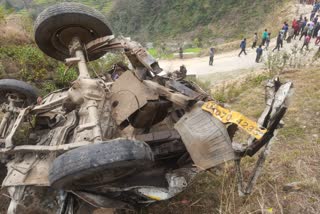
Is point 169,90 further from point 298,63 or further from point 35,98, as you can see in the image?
point 298,63

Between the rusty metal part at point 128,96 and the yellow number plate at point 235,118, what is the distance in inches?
26.3

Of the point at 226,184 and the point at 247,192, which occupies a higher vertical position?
the point at 247,192

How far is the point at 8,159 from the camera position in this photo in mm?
3566

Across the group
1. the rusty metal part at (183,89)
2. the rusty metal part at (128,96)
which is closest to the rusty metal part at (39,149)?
the rusty metal part at (128,96)

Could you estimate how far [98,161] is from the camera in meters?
2.42

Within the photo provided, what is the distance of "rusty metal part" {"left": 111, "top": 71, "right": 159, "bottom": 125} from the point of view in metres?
3.35

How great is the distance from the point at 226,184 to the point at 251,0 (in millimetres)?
45256

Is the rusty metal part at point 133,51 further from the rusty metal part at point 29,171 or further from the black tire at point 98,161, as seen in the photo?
the rusty metal part at point 29,171

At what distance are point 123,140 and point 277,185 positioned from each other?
2.10 meters

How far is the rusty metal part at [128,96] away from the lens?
3.35m

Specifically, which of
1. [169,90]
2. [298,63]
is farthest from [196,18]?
[169,90]

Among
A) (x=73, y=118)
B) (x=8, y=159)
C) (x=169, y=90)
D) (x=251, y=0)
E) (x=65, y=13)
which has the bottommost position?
(x=8, y=159)

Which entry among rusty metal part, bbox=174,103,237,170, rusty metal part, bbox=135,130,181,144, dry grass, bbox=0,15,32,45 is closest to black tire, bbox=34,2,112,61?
rusty metal part, bbox=135,130,181,144

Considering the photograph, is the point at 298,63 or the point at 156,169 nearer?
the point at 156,169
